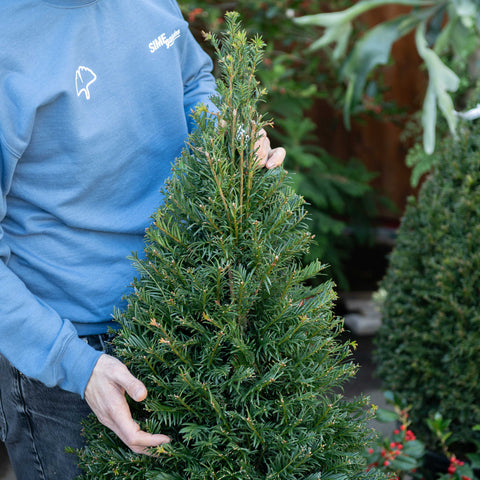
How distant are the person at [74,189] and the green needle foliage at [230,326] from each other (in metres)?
0.08

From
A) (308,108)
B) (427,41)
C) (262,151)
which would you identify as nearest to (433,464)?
(262,151)

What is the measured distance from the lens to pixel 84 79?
→ 127 cm

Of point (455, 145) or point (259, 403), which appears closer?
point (259, 403)

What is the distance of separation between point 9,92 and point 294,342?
82cm

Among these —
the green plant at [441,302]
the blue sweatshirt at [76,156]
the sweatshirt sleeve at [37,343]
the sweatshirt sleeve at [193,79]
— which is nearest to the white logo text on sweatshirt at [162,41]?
the blue sweatshirt at [76,156]

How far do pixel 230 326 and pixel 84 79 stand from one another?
0.67m

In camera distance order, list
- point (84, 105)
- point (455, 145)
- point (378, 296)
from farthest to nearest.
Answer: point (378, 296)
point (455, 145)
point (84, 105)

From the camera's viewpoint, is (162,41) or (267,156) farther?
(162,41)

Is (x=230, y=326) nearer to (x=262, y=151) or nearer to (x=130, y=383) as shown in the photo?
(x=130, y=383)

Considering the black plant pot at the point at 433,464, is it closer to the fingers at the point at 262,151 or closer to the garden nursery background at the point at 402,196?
the garden nursery background at the point at 402,196

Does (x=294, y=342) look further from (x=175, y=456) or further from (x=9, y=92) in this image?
(x=9, y=92)

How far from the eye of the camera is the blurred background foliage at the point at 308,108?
15.5 ft

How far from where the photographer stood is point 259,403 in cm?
114

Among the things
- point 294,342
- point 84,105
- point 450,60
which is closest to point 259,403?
point 294,342
